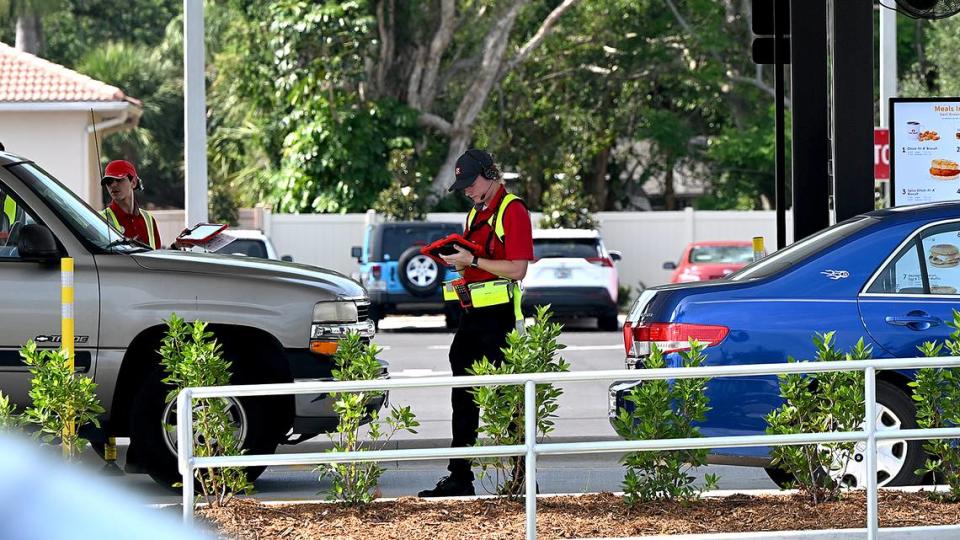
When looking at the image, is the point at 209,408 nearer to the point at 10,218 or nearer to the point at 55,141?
the point at 10,218

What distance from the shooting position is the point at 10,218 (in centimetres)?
932

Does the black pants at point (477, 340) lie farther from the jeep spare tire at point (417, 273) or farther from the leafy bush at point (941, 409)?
the jeep spare tire at point (417, 273)

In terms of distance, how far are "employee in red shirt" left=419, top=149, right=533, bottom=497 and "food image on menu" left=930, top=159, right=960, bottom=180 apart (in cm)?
533

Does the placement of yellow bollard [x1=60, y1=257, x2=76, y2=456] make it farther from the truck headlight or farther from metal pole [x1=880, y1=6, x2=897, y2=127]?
metal pole [x1=880, y1=6, x2=897, y2=127]

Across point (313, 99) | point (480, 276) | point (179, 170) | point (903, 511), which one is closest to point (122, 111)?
point (313, 99)

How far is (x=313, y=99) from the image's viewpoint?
1442 inches

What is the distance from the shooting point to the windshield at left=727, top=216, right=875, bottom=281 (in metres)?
8.74

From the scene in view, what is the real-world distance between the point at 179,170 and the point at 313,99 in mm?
19361

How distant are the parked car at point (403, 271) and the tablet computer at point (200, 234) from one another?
46.4 ft

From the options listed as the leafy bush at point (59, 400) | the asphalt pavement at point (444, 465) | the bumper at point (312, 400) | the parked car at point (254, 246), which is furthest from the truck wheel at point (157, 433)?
the parked car at point (254, 246)

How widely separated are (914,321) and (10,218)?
17.0 feet

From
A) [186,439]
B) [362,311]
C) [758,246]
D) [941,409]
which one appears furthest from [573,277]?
[186,439]

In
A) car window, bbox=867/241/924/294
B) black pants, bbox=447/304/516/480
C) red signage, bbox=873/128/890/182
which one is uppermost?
red signage, bbox=873/128/890/182

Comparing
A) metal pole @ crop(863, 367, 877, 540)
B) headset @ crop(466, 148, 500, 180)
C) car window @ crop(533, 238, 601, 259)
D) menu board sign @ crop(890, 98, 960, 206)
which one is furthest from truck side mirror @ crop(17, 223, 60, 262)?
car window @ crop(533, 238, 601, 259)
